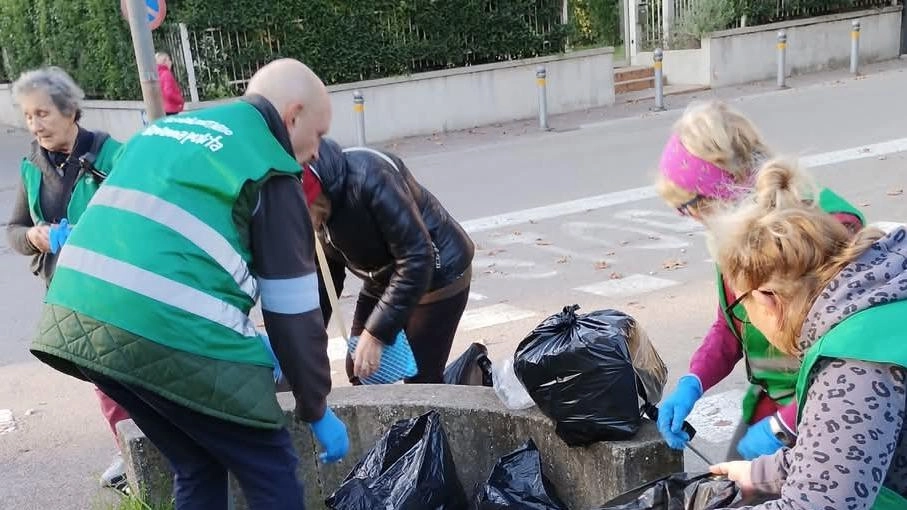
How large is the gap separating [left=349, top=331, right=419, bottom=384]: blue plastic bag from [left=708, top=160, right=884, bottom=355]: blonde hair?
171 cm

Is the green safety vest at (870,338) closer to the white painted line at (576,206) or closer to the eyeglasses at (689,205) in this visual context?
the eyeglasses at (689,205)

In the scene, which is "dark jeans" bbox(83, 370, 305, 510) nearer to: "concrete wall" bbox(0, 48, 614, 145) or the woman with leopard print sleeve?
the woman with leopard print sleeve

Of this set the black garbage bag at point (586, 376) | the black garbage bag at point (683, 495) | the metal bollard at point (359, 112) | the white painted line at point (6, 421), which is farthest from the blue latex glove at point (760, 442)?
the metal bollard at point (359, 112)

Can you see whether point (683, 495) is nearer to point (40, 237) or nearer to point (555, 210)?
point (40, 237)

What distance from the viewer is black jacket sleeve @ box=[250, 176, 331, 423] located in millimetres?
2156

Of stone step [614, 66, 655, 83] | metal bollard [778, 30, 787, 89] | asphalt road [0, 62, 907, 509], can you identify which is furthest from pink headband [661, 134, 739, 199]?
stone step [614, 66, 655, 83]

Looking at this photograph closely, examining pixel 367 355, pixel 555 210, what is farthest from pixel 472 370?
pixel 555 210

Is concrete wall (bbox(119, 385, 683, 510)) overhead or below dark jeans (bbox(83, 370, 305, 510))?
below

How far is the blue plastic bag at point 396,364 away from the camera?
10.8 ft

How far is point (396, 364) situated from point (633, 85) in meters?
14.1

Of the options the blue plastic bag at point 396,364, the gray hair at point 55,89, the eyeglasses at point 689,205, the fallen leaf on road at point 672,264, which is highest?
the gray hair at point 55,89

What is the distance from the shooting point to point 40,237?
365 cm

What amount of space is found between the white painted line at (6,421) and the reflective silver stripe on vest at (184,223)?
3084 millimetres

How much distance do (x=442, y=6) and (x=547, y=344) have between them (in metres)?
12.7
